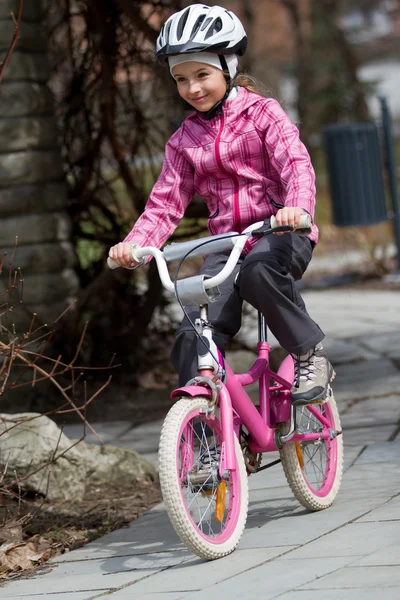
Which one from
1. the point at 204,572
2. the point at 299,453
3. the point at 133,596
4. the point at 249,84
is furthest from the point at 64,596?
the point at 249,84

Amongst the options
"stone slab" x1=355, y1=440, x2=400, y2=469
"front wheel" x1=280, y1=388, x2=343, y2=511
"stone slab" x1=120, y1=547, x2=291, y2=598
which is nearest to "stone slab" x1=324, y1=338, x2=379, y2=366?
"stone slab" x1=355, y1=440, x2=400, y2=469

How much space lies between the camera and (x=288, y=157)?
3.78m

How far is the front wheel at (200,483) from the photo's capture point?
11.1 feet

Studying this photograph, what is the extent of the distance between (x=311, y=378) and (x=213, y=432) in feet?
1.60

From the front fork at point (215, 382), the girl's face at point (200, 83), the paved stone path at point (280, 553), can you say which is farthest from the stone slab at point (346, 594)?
the girl's face at point (200, 83)

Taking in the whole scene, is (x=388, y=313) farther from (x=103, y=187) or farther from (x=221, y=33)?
(x=221, y=33)

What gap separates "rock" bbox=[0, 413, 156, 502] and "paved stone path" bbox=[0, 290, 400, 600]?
421 mm

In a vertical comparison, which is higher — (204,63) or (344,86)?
(344,86)

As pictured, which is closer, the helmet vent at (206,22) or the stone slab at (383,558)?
the stone slab at (383,558)

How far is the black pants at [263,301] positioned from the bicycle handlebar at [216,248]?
85mm

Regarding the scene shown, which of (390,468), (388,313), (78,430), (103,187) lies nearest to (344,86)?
(388,313)

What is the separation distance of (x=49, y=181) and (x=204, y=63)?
2.83 meters

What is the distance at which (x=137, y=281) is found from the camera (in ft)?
23.1

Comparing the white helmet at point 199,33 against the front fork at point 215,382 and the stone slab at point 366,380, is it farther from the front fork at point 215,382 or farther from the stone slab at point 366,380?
the stone slab at point 366,380
